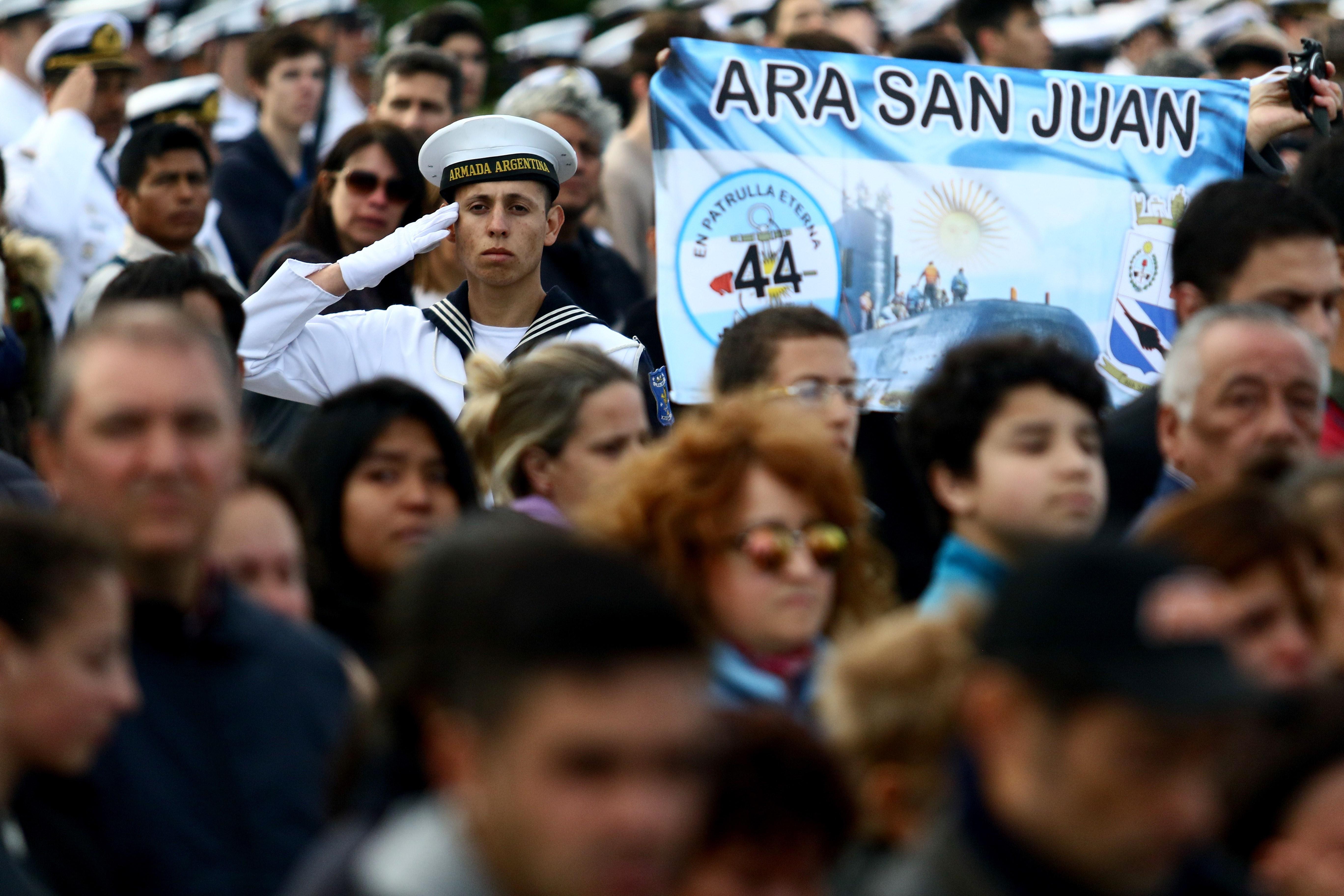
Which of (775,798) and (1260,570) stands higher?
(1260,570)

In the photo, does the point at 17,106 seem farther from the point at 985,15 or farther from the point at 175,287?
the point at 985,15

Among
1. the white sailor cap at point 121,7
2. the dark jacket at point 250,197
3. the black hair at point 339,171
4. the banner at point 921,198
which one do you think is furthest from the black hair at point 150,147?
the white sailor cap at point 121,7

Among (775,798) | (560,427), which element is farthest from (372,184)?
(775,798)

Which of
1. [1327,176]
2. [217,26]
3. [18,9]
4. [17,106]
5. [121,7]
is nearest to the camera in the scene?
[1327,176]

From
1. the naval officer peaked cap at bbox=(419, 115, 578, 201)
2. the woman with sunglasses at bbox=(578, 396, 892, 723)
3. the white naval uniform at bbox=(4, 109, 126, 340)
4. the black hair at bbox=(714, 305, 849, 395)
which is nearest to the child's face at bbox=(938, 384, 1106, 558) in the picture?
the woman with sunglasses at bbox=(578, 396, 892, 723)

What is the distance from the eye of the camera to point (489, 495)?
479 centimetres

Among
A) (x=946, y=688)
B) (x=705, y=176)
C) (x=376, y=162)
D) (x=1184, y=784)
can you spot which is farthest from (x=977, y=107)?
(x=1184, y=784)

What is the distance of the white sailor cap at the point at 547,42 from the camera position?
587 inches

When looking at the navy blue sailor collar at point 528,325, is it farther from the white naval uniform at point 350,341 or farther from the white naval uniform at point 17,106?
the white naval uniform at point 17,106

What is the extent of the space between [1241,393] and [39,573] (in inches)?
109

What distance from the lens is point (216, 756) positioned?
301cm

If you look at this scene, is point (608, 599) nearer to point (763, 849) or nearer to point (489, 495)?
point (763, 849)

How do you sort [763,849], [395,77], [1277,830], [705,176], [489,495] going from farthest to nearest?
[395,77], [705,176], [489,495], [1277,830], [763,849]

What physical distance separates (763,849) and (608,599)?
578 millimetres
